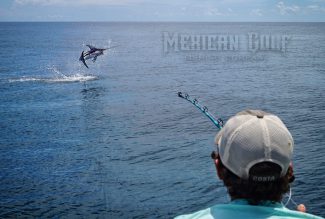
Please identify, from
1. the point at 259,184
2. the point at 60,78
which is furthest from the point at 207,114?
the point at 60,78

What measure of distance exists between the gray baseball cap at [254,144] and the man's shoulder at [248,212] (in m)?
0.21

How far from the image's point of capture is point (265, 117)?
286 centimetres

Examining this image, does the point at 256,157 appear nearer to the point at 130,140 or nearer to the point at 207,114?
the point at 207,114

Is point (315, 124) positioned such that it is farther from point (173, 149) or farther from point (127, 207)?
point (127, 207)

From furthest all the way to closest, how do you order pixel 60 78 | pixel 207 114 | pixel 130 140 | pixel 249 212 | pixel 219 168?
pixel 60 78
pixel 130 140
pixel 207 114
pixel 219 168
pixel 249 212

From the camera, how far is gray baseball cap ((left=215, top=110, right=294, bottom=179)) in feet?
8.93

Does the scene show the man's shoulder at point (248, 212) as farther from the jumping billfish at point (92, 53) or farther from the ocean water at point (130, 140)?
the jumping billfish at point (92, 53)

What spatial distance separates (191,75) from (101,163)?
3770 cm

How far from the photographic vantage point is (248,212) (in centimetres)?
273

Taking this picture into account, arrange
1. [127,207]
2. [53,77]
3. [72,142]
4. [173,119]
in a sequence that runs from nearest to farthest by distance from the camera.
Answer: [127,207], [72,142], [173,119], [53,77]

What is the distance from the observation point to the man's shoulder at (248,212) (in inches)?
106

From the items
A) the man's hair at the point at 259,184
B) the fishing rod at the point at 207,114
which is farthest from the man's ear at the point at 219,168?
the fishing rod at the point at 207,114

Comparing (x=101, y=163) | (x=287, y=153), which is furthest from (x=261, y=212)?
(x=101, y=163)

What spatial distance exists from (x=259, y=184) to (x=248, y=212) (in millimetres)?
198
